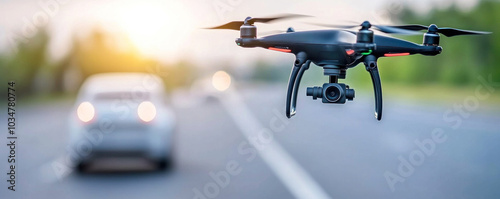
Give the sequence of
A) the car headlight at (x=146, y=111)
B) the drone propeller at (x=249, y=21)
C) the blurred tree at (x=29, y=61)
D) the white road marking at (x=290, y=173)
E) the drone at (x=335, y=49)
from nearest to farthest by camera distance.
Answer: the drone at (x=335, y=49), the drone propeller at (x=249, y=21), the car headlight at (x=146, y=111), the white road marking at (x=290, y=173), the blurred tree at (x=29, y=61)

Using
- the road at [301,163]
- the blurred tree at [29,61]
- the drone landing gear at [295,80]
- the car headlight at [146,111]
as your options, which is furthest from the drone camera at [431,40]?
the blurred tree at [29,61]

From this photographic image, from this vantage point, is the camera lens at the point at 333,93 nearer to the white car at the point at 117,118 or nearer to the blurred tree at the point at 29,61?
the white car at the point at 117,118

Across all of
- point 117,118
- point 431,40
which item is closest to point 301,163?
point 117,118

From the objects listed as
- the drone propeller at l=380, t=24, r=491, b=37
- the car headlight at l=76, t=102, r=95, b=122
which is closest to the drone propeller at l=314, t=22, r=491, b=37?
the drone propeller at l=380, t=24, r=491, b=37

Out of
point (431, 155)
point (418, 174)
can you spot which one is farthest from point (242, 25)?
point (431, 155)

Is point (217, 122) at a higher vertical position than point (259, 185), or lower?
higher

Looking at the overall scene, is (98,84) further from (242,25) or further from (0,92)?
(0,92)

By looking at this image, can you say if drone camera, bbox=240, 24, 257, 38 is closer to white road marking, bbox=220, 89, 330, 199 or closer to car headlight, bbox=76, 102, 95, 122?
white road marking, bbox=220, 89, 330, 199

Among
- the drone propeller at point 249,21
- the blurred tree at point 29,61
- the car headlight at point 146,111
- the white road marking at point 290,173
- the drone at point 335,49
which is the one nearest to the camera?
the drone at point 335,49
